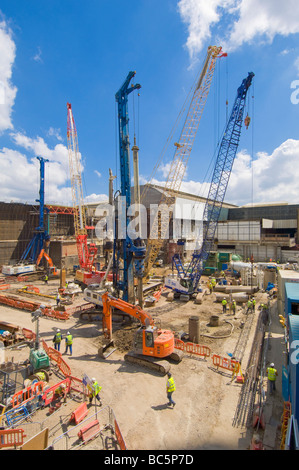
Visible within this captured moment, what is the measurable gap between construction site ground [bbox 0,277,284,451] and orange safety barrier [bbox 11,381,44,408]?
4.08ft

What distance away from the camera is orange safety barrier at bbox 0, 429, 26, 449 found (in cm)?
812

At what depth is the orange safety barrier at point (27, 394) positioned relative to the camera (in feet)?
32.9

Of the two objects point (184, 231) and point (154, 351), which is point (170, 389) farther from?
point (184, 231)

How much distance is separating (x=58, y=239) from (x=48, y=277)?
971cm

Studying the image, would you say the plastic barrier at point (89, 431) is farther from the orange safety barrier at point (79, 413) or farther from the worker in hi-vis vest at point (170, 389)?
the worker in hi-vis vest at point (170, 389)

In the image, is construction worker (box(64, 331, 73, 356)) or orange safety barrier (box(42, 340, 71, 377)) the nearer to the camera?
orange safety barrier (box(42, 340, 71, 377))

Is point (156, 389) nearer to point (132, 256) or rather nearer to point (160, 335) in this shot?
point (160, 335)

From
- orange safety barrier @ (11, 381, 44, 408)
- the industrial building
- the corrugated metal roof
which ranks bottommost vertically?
orange safety barrier @ (11, 381, 44, 408)

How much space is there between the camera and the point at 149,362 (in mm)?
13336

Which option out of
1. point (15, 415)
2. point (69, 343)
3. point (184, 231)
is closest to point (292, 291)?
point (69, 343)

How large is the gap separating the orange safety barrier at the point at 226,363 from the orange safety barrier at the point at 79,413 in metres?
6.81

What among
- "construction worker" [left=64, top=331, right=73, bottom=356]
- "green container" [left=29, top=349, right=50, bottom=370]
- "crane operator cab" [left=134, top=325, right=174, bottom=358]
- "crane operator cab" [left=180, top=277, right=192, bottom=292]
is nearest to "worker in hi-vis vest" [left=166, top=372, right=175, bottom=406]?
"crane operator cab" [left=134, top=325, right=174, bottom=358]

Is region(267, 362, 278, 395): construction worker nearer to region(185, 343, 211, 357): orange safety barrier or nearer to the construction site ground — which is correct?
the construction site ground

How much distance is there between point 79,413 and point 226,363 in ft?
25.6
